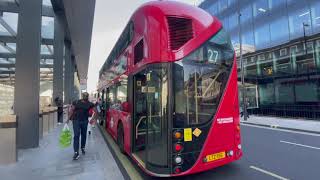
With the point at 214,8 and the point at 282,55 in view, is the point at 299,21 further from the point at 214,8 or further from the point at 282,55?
the point at 214,8

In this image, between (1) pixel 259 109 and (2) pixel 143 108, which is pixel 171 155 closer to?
(2) pixel 143 108

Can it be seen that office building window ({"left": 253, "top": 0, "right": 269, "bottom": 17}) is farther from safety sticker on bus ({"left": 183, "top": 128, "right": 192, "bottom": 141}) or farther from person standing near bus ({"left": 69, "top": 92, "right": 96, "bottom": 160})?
safety sticker on bus ({"left": 183, "top": 128, "right": 192, "bottom": 141})

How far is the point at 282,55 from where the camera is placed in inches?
840

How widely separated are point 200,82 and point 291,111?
1751cm

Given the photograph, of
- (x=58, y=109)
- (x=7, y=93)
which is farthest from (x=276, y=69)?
(x=7, y=93)

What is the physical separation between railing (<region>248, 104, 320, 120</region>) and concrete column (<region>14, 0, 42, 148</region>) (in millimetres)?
17756

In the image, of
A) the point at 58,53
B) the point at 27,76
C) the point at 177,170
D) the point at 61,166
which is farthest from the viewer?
the point at 58,53

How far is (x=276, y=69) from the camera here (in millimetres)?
21906

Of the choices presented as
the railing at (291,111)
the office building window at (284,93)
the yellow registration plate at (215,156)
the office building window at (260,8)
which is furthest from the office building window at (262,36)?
the yellow registration plate at (215,156)

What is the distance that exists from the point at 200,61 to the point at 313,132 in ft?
34.1

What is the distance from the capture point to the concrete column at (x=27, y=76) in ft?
25.8

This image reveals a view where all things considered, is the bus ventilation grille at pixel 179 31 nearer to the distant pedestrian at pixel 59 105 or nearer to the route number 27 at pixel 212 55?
the route number 27 at pixel 212 55

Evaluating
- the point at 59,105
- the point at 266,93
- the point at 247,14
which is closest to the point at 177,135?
the point at 59,105

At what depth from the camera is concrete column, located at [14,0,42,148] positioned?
786 centimetres
